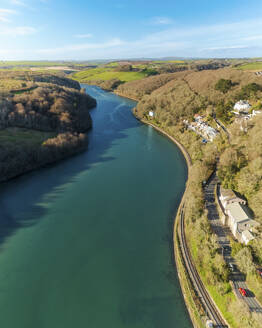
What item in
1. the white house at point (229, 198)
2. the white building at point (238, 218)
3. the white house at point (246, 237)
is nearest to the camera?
the white house at point (246, 237)

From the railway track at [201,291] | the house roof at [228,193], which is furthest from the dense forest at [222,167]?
the house roof at [228,193]

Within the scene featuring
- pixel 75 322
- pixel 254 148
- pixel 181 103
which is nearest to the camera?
pixel 75 322

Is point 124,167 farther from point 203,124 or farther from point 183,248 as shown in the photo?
point 203,124

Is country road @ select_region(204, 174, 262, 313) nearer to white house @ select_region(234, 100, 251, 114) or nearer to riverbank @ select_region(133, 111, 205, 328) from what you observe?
riverbank @ select_region(133, 111, 205, 328)

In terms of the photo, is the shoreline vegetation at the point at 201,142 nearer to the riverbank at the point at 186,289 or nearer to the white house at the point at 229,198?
the riverbank at the point at 186,289

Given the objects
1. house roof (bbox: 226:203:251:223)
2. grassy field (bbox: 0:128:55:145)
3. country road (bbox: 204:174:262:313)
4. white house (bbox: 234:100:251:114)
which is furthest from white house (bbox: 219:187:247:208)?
grassy field (bbox: 0:128:55:145)

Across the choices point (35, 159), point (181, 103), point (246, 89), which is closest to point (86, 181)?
point (35, 159)
